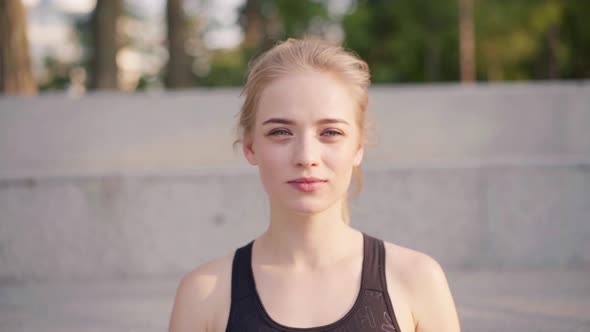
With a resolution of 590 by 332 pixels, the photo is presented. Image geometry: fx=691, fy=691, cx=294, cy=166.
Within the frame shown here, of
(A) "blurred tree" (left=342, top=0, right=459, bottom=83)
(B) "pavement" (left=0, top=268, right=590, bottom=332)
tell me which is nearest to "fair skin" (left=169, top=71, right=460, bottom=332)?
(B) "pavement" (left=0, top=268, right=590, bottom=332)

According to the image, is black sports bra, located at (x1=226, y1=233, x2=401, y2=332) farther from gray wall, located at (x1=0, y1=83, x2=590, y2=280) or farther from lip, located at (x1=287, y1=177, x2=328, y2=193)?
gray wall, located at (x1=0, y1=83, x2=590, y2=280)

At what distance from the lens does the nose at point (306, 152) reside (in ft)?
5.76

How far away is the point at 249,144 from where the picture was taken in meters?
1.94

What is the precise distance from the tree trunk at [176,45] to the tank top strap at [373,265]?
41.7 ft

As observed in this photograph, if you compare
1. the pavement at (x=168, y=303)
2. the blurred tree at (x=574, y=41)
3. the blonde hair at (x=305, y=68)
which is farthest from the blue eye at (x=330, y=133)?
the blurred tree at (x=574, y=41)

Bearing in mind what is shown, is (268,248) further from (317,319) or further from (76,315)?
(76,315)

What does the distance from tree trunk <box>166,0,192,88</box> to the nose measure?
1277cm

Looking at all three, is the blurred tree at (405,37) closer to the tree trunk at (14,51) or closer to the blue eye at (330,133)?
the tree trunk at (14,51)

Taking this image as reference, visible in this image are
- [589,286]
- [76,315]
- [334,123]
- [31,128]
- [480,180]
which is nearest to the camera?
[334,123]

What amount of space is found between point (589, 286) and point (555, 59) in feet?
92.9

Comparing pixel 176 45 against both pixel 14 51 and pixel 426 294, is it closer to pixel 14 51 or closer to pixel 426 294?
pixel 14 51

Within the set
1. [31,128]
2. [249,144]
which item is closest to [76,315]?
[31,128]

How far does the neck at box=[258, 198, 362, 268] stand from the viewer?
6.26ft

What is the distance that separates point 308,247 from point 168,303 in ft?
9.79
